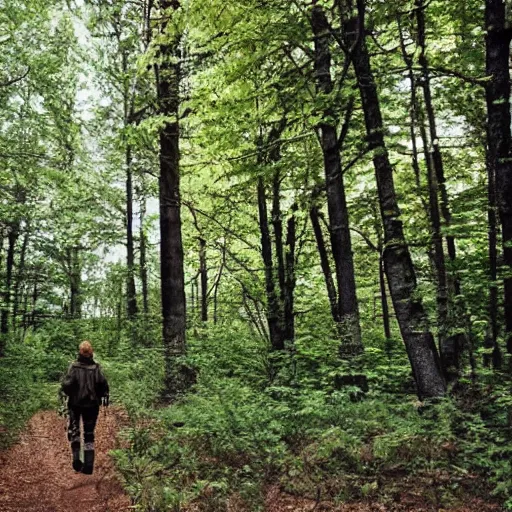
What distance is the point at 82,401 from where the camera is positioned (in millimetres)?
7219

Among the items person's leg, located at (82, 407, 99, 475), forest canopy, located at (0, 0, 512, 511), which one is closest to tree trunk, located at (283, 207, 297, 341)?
forest canopy, located at (0, 0, 512, 511)

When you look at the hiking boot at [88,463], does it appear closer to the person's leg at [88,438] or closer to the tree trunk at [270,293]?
the person's leg at [88,438]

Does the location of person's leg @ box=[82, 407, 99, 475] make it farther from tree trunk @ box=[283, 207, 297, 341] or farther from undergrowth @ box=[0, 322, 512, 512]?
tree trunk @ box=[283, 207, 297, 341]

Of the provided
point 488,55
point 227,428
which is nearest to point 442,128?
point 488,55

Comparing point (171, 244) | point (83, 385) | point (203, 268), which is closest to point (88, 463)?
point (83, 385)

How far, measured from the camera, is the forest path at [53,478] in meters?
5.91

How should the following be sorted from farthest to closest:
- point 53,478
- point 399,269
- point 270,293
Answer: point 270,293 → point 399,269 → point 53,478

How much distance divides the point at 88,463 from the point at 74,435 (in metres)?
0.48

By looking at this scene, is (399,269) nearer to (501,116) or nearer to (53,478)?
(501,116)

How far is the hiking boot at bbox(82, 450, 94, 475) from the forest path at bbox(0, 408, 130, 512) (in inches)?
3.4

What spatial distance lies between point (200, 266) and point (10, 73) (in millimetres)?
10576

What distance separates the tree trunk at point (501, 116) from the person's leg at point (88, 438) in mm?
6078

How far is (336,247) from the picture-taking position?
10.0 m

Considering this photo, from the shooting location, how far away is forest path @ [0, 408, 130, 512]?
5912mm
